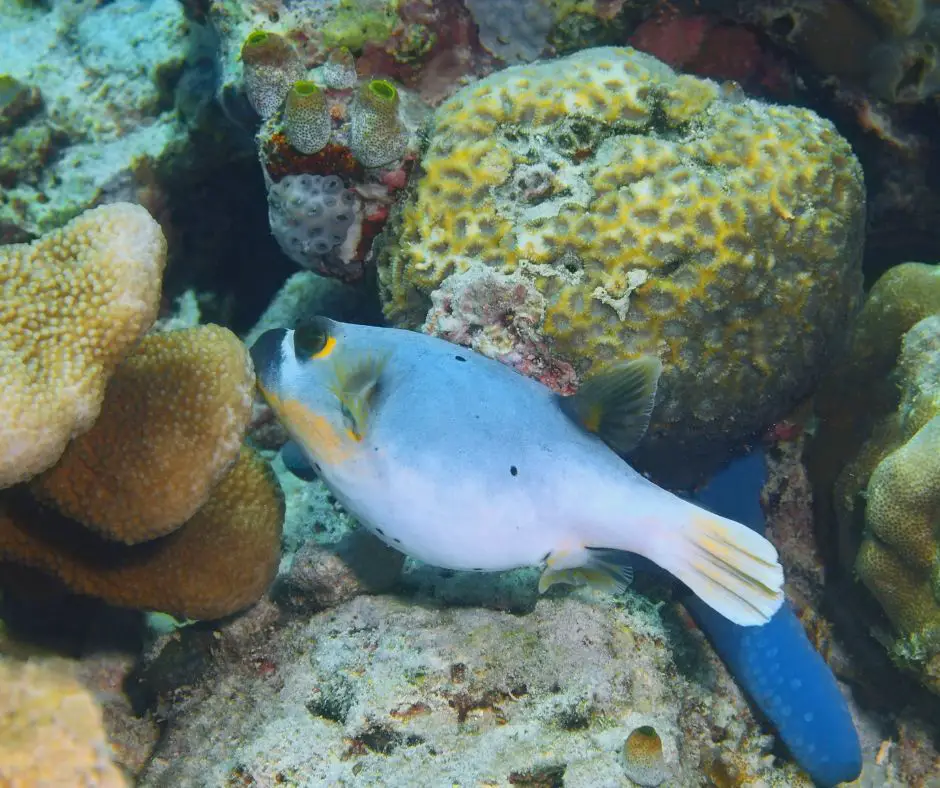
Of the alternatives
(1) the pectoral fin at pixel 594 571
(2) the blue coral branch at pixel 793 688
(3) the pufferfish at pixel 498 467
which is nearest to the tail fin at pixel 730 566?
(3) the pufferfish at pixel 498 467

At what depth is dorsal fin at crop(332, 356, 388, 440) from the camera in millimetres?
2469

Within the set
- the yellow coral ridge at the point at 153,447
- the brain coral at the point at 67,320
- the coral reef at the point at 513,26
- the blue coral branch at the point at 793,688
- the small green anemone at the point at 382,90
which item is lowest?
the blue coral branch at the point at 793,688

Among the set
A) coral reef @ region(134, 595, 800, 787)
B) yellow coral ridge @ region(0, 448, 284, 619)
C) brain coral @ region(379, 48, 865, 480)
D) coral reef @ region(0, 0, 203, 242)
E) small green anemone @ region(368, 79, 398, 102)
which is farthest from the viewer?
coral reef @ region(0, 0, 203, 242)

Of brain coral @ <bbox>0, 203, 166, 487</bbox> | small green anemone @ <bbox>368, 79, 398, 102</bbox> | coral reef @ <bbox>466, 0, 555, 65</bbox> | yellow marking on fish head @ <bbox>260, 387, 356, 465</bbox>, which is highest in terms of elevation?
coral reef @ <bbox>466, 0, 555, 65</bbox>

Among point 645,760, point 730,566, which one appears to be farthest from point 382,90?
point 645,760

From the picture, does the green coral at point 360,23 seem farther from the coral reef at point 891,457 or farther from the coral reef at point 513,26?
the coral reef at point 891,457

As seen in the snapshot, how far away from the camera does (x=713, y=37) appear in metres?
4.47

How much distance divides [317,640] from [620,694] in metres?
1.19

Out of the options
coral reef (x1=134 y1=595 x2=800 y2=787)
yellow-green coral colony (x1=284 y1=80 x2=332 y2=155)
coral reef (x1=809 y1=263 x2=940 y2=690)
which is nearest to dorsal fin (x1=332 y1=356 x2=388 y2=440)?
→ coral reef (x1=134 y1=595 x2=800 y2=787)

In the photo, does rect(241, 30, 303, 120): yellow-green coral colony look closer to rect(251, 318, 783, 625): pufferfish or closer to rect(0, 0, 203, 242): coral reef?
rect(0, 0, 203, 242): coral reef

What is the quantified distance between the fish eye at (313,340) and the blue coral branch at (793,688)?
2.30 meters

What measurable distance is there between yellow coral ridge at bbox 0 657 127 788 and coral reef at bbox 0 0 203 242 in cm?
398

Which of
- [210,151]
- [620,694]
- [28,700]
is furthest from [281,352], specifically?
[210,151]

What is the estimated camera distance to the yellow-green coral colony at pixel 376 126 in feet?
11.2
